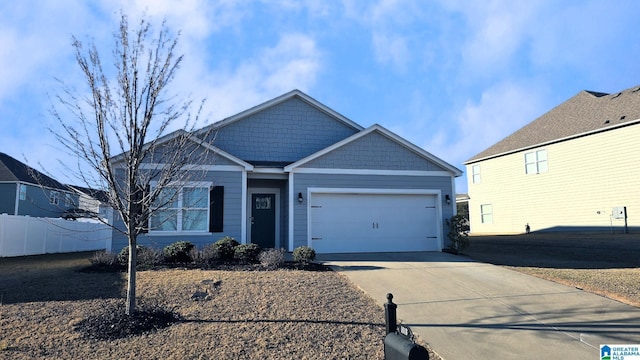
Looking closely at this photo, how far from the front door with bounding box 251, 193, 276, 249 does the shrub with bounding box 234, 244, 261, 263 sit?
11.8ft

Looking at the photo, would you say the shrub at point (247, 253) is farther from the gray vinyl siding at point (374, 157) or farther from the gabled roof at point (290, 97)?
the gabled roof at point (290, 97)

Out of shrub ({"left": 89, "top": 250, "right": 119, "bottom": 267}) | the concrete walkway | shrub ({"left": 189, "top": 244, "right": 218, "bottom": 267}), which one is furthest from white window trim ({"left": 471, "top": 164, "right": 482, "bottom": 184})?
shrub ({"left": 89, "top": 250, "right": 119, "bottom": 267})

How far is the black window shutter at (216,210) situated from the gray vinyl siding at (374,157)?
301 centimetres

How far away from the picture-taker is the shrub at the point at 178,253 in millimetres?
10539

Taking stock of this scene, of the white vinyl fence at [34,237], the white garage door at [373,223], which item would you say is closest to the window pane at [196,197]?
the white vinyl fence at [34,237]

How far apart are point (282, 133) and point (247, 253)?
6.19 metres

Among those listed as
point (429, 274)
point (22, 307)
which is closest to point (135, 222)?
point (22, 307)

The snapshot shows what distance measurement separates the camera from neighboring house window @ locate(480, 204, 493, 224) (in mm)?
24859

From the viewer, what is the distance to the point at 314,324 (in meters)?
5.80

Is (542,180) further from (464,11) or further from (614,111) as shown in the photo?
(464,11)

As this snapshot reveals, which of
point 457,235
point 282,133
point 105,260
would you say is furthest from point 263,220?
point 457,235

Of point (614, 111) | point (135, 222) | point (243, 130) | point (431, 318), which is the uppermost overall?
point (614, 111)

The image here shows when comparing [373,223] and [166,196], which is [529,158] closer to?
[373,223]

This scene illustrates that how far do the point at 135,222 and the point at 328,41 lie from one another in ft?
25.6
